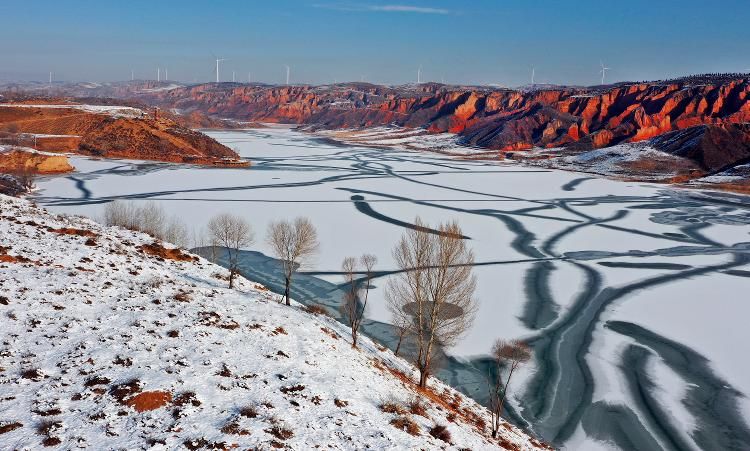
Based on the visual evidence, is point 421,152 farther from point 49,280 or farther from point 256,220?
point 49,280

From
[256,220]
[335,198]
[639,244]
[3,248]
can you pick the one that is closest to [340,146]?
[335,198]

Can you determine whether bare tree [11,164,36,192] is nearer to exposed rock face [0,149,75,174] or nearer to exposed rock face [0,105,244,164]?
exposed rock face [0,149,75,174]

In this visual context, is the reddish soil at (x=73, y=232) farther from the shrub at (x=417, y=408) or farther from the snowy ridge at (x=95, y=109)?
the snowy ridge at (x=95, y=109)

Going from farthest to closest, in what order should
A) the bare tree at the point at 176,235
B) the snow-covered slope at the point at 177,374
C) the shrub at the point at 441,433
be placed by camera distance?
the bare tree at the point at 176,235 < the shrub at the point at 441,433 < the snow-covered slope at the point at 177,374

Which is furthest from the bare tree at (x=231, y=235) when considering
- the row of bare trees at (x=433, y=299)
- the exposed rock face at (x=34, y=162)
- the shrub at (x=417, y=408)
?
the exposed rock face at (x=34, y=162)

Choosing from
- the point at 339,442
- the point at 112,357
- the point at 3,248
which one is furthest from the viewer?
the point at 3,248

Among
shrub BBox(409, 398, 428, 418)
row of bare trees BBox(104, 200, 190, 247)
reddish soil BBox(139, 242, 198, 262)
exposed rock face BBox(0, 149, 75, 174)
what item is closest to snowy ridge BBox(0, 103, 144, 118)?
exposed rock face BBox(0, 149, 75, 174)
